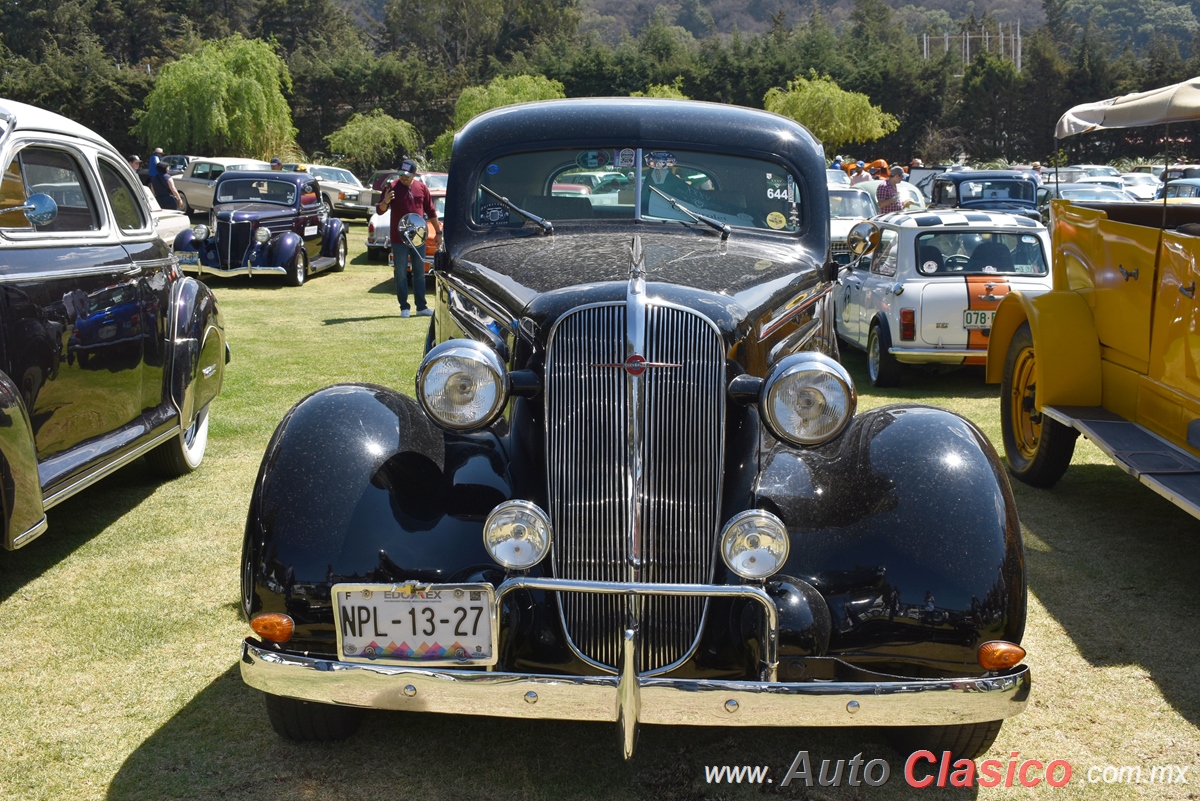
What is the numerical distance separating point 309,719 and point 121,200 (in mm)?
3503

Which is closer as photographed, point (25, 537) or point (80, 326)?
point (25, 537)

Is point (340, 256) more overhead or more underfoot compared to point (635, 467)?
more underfoot

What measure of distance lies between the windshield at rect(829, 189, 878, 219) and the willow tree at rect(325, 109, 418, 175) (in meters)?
33.6

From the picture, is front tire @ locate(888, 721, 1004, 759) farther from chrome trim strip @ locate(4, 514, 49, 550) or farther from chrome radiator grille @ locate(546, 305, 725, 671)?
chrome trim strip @ locate(4, 514, 49, 550)

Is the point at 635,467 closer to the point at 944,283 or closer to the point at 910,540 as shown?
the point at 910,540

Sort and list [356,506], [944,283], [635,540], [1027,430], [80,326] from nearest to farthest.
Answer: [635,540] → [356,506] → [80,326] → [1027,430] → [944,283]

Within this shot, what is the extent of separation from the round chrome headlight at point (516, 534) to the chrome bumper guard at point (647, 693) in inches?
5.0

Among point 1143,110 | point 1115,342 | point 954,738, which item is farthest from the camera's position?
point 1115,342

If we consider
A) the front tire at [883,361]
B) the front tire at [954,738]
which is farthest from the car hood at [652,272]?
the front tire at [883,361]

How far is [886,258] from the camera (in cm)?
966

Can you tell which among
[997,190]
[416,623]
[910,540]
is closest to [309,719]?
[416,623]

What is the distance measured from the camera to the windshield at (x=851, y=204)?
600 inches

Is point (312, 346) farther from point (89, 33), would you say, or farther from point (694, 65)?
point (89, 33)

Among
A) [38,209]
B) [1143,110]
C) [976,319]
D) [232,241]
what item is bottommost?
[232,241]
